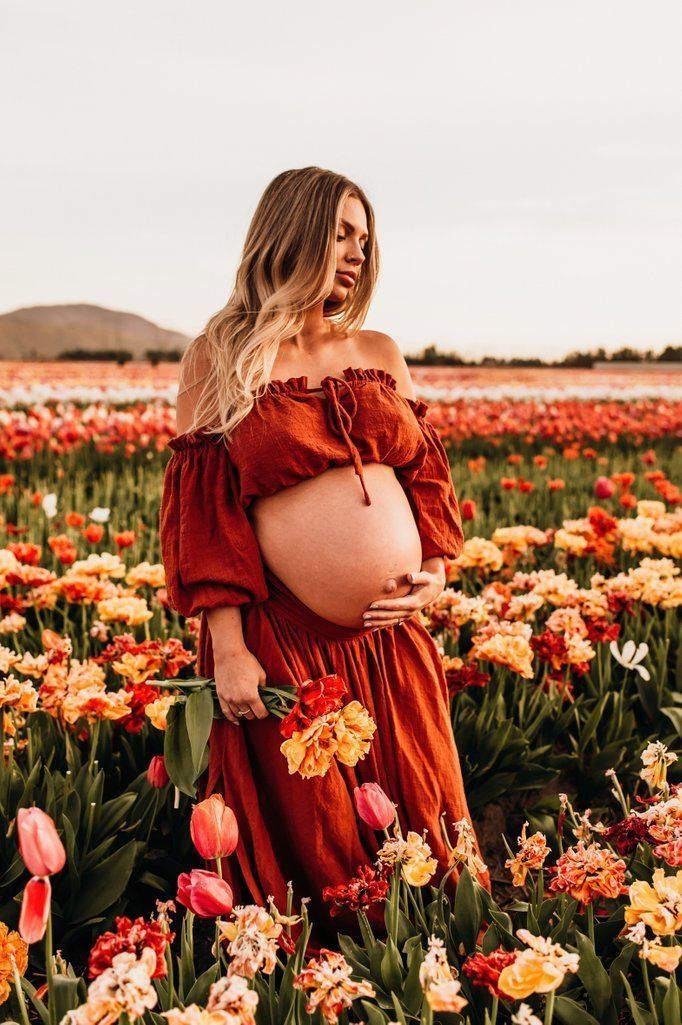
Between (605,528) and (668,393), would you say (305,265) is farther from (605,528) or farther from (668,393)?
(668,393)

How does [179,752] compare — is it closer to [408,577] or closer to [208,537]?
[208,537]

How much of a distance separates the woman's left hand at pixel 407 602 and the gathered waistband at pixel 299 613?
0.16 ft

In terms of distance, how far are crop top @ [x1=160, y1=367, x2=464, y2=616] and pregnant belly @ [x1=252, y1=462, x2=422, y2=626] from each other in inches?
1.3

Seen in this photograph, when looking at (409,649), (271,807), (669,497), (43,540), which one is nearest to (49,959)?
(271,807)

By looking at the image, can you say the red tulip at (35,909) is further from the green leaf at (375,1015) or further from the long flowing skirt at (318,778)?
the long flowing skirt at (318,778)

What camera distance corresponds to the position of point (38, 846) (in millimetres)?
1122

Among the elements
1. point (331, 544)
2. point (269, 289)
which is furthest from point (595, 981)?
point (269, 289)

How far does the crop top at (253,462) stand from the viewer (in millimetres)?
1885

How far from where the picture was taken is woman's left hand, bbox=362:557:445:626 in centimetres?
194

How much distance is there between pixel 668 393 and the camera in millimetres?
17922

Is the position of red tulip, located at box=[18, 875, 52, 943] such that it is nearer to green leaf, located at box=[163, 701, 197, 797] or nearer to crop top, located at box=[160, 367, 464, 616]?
green leaf, located at box=[163, 701, 197, 797]

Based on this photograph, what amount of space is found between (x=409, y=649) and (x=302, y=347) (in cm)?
75

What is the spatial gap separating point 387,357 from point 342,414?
1.10 feet

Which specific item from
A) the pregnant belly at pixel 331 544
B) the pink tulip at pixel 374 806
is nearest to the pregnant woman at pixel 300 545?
the pregnant belly at pixel 331 544
